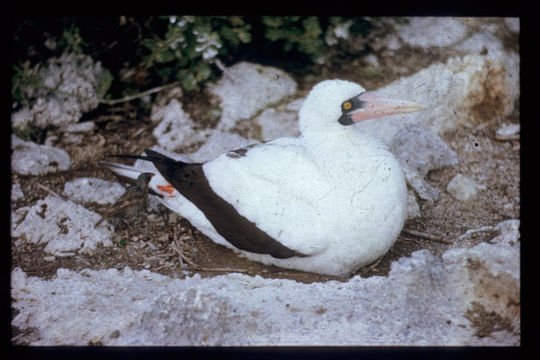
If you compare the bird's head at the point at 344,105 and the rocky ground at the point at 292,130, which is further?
the bird's head at the point at 344,105

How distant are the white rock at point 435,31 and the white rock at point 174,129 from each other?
161cm

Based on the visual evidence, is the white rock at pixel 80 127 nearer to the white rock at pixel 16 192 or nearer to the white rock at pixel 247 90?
the white rock at pixel 16 192

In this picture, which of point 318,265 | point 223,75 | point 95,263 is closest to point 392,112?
point 318,265

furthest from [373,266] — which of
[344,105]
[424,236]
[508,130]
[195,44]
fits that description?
[195,44]

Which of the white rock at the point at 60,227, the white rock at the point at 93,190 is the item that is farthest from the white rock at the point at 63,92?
the white rock at the point at 60,227

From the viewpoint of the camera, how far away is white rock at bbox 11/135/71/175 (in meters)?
3.65

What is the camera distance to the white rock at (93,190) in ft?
11.3

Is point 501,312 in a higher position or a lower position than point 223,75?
lower

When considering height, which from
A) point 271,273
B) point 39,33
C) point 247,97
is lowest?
point 271,273

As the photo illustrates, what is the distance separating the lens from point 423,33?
12.4 ft

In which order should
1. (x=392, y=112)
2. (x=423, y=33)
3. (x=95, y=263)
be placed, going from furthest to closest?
(x=423, y=33), (x=95, y=263), (x=392, y=112)

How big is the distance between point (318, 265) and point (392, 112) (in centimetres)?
84

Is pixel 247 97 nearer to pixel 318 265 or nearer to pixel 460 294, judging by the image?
pixel 318 265

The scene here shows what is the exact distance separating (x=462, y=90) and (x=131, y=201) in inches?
89.0
